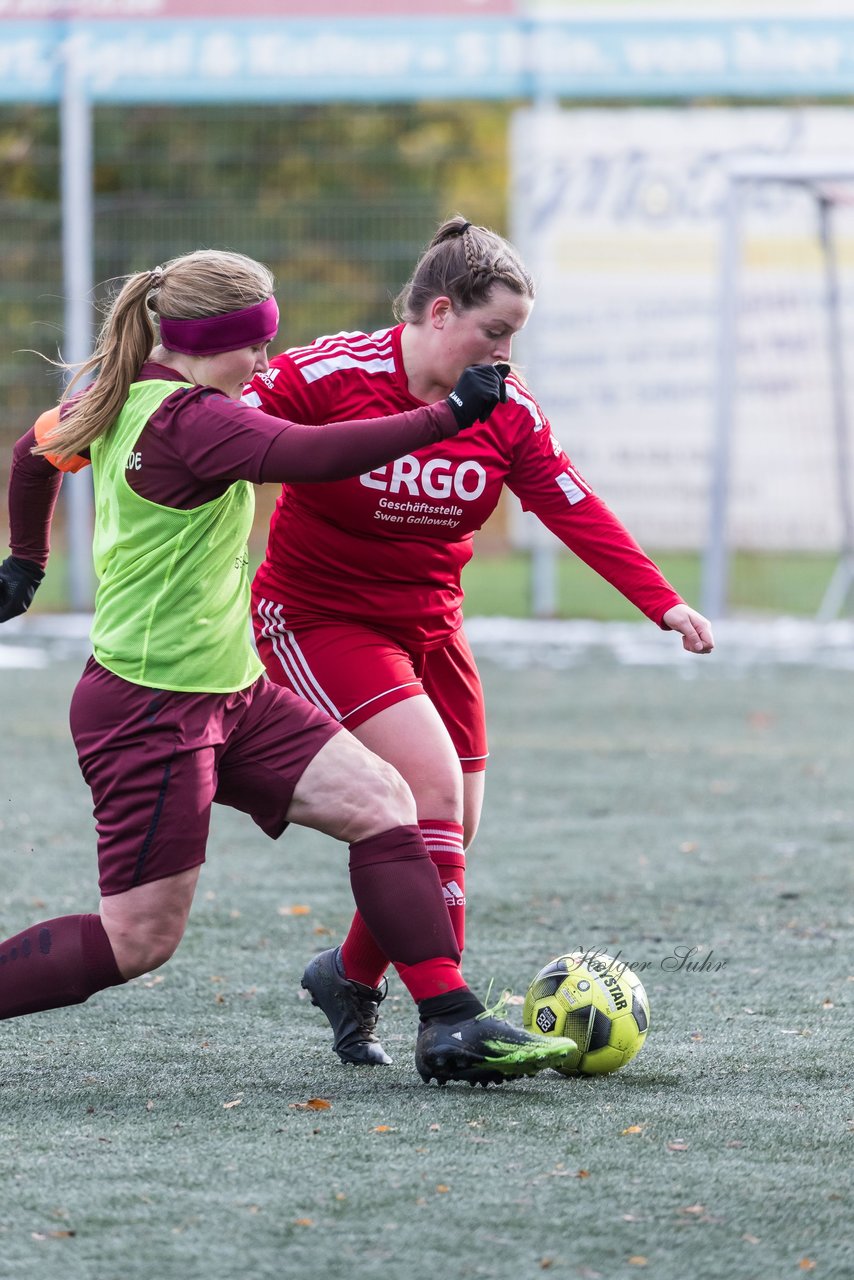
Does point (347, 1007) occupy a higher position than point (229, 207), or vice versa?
point (229, 207)

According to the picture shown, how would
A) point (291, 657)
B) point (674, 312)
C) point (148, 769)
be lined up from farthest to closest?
point (674, 312) < point (291, 657) < point (148, 769)

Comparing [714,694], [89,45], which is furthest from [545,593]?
[89,45]

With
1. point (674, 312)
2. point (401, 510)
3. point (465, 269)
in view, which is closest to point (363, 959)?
point (401, 510)

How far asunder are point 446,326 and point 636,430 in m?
11.4

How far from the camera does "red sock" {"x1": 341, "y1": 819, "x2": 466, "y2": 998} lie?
4.10m

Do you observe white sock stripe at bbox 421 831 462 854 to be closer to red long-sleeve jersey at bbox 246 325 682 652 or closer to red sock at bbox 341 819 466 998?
red sock at bbox 341 819 466 998

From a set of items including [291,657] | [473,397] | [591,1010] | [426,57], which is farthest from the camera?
[426,57]

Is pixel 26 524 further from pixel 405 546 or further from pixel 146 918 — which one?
pixel 146 918

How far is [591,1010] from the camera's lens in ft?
12.9

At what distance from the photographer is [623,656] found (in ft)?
41.1

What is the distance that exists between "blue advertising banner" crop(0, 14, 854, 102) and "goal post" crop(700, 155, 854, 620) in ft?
2.51

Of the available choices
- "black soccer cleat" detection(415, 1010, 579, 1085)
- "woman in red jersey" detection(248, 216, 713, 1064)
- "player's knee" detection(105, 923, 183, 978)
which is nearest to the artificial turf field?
"black soccer cleat" detection(415, 1010, 579, 1085)

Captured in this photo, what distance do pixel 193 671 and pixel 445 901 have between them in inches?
30.8

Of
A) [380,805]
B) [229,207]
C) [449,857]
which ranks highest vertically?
[229,207]
